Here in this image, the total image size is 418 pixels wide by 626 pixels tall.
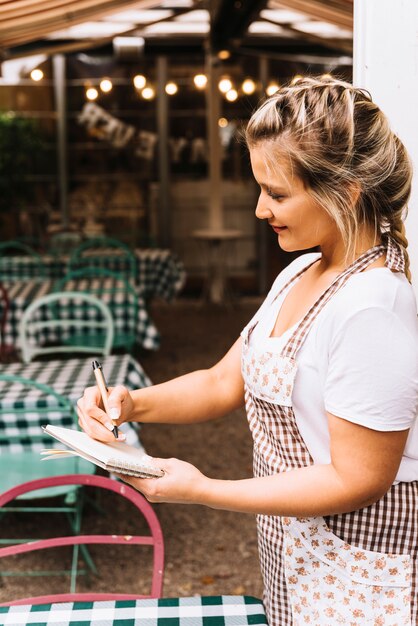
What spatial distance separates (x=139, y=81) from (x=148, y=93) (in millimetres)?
191

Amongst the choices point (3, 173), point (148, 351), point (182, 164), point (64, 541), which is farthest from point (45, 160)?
point (64, 541)

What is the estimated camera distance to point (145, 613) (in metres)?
1.49

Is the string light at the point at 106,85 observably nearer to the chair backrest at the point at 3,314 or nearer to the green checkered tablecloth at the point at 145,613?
the chair backrest at the point at 3,314

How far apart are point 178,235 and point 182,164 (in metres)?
0.89

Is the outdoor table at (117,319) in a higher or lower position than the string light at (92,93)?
lower

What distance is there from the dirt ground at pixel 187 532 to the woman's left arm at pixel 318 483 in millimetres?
2052

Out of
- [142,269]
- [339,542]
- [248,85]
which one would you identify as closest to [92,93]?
[248,85]

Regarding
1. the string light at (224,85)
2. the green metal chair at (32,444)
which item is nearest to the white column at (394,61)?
the green metal chair at (32,444)

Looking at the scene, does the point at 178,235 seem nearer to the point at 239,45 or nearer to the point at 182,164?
the point at 182,164

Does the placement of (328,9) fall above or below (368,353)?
above

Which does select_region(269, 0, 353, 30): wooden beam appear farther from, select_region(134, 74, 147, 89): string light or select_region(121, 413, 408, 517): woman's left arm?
select_region(134, 74, 147, 89): string light

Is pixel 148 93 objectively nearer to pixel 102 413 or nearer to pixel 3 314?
pixel 3 314

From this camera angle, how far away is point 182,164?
991 centimetres

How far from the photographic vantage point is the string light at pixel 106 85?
9.57 m
